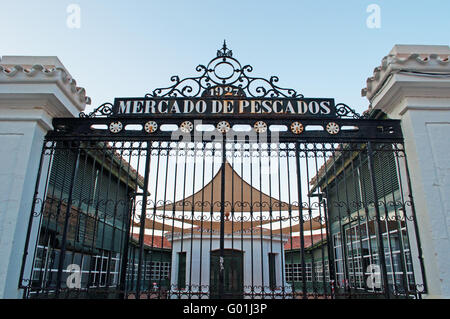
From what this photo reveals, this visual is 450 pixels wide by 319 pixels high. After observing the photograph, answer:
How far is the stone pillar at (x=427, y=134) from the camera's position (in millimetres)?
3973

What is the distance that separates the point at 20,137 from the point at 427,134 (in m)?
5.88

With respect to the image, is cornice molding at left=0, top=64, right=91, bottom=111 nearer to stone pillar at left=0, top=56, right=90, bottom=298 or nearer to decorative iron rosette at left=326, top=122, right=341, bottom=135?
stone pillar at left=0, top=56, right=90, bottom=298

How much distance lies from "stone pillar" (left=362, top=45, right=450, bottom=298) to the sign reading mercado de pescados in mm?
958

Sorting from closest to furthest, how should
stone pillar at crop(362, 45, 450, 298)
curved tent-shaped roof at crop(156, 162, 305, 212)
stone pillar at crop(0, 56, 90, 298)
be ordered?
stone pillar at crop(362, 45, 450, 298) → stone pillar at crop(0, 56, 90, 298) → curved tent-shaped roof at crop(156, 162, 305, 212)

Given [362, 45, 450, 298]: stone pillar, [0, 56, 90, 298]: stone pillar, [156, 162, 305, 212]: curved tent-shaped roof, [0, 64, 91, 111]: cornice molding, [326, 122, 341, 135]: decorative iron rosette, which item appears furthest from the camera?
[326, 122, 341, 135]: decorative iron rosette

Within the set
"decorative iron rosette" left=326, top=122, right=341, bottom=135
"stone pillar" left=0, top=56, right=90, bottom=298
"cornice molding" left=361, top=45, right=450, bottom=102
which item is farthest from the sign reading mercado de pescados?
"stone pillar" left=0, top=56, right=90, bottom=298

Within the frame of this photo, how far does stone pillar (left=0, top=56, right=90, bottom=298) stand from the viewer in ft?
13.5

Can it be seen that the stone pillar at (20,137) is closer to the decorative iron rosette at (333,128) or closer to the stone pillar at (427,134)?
the decorative iron rosette at (333,128)

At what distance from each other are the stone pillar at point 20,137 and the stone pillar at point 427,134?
16.5 ft

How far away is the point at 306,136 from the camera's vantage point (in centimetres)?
484

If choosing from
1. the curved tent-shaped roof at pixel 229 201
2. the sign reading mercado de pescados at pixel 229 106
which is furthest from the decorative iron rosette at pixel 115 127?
the curved tent-shaped roof at pixel 229 201

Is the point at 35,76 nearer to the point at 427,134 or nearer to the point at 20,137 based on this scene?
the point at 20,137
